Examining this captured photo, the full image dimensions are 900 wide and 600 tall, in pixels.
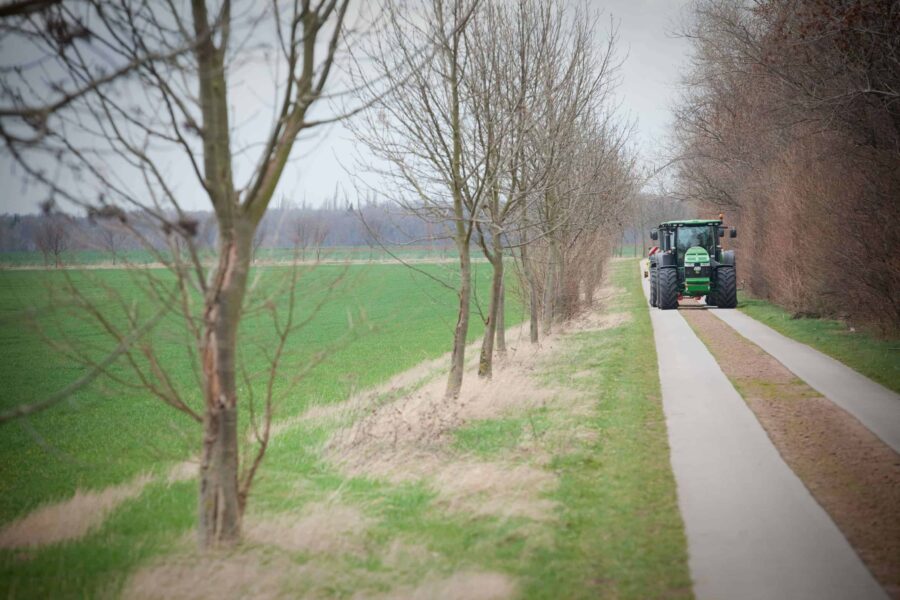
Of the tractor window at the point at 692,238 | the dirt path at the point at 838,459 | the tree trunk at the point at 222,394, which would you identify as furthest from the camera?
the tractor window at the point at 692,238

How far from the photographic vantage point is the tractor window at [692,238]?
2302 cm

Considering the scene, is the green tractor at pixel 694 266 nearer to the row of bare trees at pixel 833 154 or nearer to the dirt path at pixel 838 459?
the row of bare trees at pixel 833 154

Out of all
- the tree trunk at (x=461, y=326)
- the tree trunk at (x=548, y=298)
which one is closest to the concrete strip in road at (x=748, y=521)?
the tree trunk at (x=461, y=326)

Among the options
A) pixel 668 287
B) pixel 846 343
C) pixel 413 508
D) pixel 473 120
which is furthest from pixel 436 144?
pixel 668 287

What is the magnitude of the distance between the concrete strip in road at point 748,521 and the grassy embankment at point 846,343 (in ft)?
11.7

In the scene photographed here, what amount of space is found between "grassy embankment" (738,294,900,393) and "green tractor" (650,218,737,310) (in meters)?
1.58

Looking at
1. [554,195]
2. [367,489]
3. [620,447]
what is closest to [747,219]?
[554,195]

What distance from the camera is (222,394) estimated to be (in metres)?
4.23

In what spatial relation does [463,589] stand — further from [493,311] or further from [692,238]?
[692,238]

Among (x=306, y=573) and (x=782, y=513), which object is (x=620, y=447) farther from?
(x=306, y=573)

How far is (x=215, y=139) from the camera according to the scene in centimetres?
413

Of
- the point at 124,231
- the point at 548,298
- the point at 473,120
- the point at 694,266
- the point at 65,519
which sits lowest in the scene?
the point at 65,519

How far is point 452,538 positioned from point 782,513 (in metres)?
2.42

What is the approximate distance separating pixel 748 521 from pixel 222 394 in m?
3.72
